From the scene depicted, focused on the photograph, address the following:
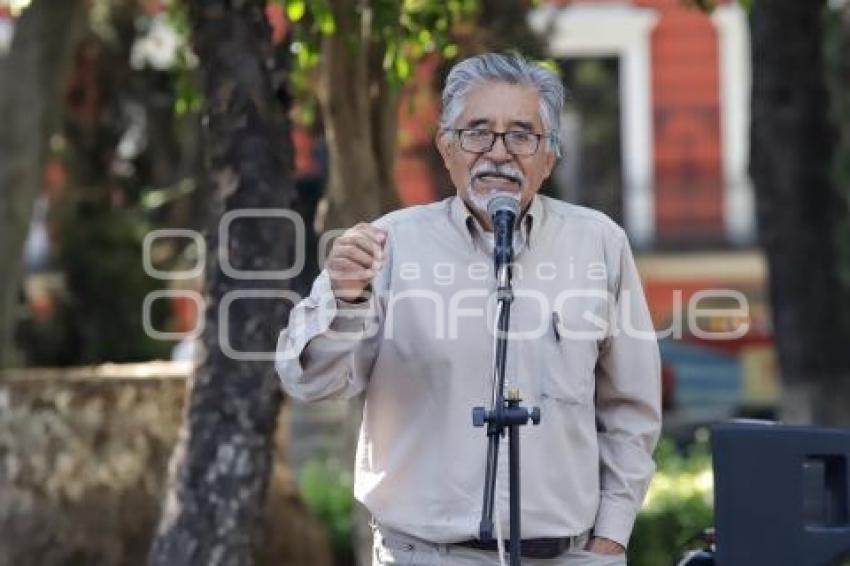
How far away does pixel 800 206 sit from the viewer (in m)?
10.0

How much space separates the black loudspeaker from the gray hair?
753mm

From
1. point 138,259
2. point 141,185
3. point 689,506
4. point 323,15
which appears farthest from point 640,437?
point 141,185

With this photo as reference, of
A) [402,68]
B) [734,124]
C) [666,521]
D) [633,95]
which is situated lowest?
[666,521]

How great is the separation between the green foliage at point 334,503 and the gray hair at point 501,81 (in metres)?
4.68

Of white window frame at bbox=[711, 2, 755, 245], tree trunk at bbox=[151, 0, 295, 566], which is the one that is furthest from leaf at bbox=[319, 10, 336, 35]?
white window frame at bbox=[711, 2, 755, 245]

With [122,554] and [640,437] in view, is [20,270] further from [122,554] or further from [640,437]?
[640,437]

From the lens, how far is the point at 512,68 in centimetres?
Answer: 418

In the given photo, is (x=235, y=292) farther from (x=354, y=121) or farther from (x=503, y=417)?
(x=503, y=417)

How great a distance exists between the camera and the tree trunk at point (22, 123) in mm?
10977

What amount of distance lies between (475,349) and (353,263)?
361 mm

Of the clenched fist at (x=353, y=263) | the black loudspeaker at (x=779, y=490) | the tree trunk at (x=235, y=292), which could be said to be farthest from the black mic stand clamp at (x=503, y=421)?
the tree trunk at (x=235, y=292)

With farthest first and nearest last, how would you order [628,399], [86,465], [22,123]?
[22,123]
[86,465]
[628,399]

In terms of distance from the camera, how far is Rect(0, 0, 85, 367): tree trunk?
1098 cm

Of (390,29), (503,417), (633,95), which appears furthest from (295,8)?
(633,95)
